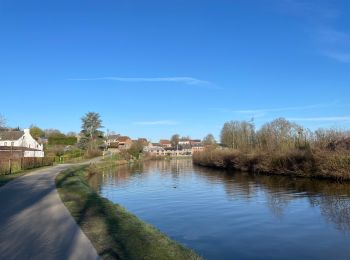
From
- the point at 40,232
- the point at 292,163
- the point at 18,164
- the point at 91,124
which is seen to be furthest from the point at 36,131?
the point at 40,232

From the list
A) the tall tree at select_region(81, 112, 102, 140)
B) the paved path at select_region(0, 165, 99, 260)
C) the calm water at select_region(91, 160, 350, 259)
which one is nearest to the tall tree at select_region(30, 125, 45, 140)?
the tall tree at select_region(81, 112, 102, 140)

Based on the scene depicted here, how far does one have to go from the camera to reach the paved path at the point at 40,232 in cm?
799

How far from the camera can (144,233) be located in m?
11.0

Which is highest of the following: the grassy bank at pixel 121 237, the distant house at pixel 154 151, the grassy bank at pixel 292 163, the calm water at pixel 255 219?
the distant house at pixel 154 151

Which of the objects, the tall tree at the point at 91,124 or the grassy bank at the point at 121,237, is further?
the tall tree at the point at 91,124

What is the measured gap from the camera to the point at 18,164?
38938 millimetres

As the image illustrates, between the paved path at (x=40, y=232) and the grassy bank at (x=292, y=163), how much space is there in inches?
929

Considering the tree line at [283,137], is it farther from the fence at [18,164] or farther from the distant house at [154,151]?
the distant house at [154,151]

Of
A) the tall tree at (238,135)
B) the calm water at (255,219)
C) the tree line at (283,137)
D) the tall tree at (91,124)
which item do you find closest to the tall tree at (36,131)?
the tall tree at (91,124)

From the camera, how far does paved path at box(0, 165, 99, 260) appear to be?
26.2 feet

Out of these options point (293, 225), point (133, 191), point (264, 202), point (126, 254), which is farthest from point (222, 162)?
point (126, 254)

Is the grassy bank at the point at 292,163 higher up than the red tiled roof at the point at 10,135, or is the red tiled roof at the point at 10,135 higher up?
the red tiled roof at the point at 10,135

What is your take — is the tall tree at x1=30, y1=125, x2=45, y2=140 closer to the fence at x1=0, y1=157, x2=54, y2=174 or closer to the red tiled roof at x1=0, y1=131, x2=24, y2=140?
the red tiled roof at x1=0, y1=131, x2=24, y2=140

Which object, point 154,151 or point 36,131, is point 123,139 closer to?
point 154,151
